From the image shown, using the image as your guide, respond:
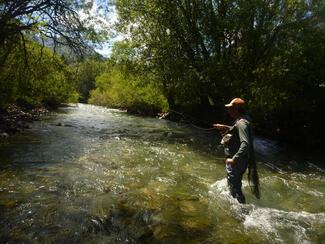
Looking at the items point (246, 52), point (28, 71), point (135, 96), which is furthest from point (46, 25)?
point (135, 96)

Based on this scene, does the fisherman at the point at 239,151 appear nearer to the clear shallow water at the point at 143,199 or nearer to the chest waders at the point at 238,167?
the chest waders at the point at 238,167

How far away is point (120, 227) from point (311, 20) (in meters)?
19.0

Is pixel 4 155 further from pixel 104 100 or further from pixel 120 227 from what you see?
pixel 104 100

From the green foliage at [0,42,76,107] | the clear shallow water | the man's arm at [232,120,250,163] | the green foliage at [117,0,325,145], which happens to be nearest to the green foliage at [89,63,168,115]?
the green foliage at [117,0,325,145]

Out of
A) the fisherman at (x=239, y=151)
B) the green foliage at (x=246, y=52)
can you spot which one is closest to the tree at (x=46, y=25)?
the green foliage at (x=246, y=52)

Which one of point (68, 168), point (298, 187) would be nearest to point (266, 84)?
point (298, 187)

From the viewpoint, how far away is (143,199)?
300 inches

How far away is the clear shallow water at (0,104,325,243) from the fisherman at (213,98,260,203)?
0.53 metres

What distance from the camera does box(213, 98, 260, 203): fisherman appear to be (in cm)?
675

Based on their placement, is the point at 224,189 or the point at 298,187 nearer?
the point at 224,189

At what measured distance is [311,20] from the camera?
1978cm

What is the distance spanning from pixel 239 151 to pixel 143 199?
2586 millimetres

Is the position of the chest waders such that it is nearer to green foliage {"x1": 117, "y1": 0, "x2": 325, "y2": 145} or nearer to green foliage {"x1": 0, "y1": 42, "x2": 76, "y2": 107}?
green foliage {"x1": 117, "y1": 0, "x2": 325, "y2": 145}

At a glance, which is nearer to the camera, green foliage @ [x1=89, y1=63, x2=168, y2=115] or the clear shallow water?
the clear shallow water
